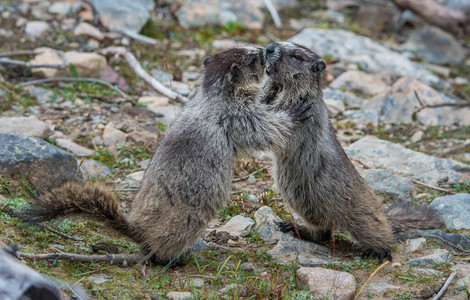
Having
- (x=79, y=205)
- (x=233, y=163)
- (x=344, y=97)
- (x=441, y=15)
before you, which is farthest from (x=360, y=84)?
(x=79, y=205)

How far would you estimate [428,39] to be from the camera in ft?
43.2

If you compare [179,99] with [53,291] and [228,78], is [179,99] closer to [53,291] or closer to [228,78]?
[228,78]

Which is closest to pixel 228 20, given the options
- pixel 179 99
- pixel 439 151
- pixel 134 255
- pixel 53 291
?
pixel 179 99

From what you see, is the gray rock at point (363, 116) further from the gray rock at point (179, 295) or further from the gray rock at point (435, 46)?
the gray rock at point (179, 295)

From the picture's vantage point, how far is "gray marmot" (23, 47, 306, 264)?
4762 mm

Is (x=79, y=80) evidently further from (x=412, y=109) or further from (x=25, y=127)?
(x=412, y=109)

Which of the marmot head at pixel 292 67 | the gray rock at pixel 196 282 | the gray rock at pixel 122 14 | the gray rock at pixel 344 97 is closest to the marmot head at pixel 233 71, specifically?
the marmot head at pixel 292 67

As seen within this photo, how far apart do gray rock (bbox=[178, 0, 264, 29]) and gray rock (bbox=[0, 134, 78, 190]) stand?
688 centimetres

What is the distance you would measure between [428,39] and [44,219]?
449 inches

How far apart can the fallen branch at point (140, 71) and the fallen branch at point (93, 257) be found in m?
3.74

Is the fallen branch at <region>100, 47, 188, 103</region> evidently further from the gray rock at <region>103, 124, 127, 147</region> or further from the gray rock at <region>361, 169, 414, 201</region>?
the gray rock at <region>361, 169, 414, 201</region>

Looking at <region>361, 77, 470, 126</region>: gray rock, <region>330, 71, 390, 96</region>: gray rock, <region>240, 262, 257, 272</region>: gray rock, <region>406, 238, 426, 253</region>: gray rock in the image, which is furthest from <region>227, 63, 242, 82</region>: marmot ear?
<region>330, 71, 390, 96</region>: gray rock

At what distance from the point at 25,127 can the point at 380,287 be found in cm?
499

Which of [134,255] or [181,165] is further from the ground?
[181,165]
